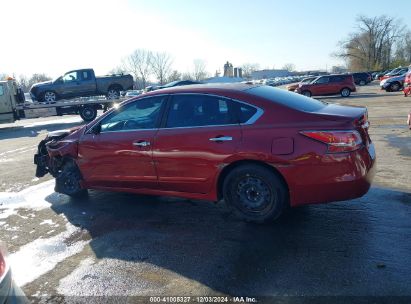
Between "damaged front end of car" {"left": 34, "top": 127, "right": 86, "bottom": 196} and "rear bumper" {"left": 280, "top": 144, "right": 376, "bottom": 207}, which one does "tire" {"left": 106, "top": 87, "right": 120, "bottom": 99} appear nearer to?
"damaged front end of car" {"left": 34, "top": 127, "right": 86, "bottom": 196}

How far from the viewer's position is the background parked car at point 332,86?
27.7m

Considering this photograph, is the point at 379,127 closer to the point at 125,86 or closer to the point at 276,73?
the point at 125,86

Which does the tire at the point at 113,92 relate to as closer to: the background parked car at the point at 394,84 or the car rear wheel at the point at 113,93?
the car rear wheel at the point at 113,93

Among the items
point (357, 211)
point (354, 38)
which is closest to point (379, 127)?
point (357, 211)

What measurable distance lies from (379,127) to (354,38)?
9601cm

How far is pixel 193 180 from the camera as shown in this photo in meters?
4.61

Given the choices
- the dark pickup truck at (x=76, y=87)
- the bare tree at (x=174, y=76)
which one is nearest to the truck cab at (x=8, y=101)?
the dark pickup truck at (x=76, y=87)

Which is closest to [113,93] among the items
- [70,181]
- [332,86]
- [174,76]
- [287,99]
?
[332,86]

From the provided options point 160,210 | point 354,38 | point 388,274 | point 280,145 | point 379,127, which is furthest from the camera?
point 354,38

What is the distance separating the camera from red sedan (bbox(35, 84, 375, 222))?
3.96 metres

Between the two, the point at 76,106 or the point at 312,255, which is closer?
the point at 312,255

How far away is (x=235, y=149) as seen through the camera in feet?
13.9

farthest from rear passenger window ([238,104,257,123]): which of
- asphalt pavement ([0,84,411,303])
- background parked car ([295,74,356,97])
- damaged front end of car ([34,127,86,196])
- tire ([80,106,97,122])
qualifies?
background parked car ([295,74,356,97])

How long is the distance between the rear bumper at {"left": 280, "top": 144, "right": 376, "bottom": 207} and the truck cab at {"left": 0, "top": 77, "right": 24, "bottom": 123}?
19336 mm
